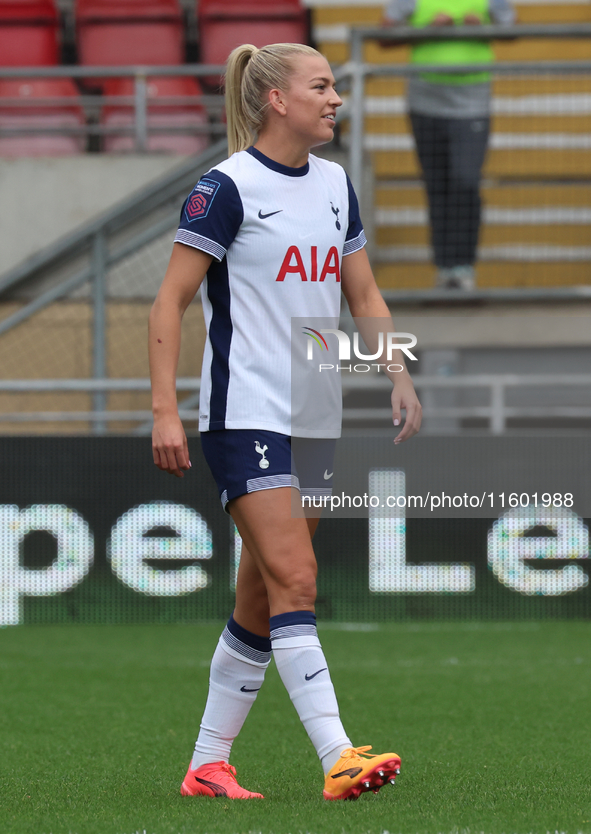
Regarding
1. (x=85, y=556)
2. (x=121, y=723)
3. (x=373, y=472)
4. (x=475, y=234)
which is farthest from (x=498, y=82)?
(x=121, y=723)

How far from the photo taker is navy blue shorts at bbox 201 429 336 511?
310cm

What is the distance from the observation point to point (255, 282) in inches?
125

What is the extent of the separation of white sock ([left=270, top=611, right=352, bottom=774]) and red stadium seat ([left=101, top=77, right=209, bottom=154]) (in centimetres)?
690

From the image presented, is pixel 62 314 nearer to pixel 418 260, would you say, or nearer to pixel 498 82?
pixel 418 260

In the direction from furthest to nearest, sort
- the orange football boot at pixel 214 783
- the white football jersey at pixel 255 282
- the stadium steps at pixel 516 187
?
1. the stadium steps at pixel 516 187
2. the orange football boot at pixel 214 783
3. the white football jersey at pixel 255 282

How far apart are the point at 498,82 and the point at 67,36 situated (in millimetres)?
4610

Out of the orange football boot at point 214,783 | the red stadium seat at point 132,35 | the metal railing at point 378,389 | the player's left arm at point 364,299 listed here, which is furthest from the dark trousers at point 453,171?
the orange football boot at point 214,783

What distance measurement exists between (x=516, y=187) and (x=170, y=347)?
19.4 feet

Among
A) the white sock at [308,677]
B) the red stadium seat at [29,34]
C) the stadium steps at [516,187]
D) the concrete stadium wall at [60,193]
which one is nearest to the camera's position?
the white sock at [308,677]

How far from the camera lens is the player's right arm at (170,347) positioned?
304 centimetres

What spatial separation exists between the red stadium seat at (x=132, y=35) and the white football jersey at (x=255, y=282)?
8.18m

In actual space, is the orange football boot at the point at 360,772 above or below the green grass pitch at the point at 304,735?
above

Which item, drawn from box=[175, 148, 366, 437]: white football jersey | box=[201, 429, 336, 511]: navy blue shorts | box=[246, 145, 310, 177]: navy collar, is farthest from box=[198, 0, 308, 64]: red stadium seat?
box=[201, 429, 336, 511]: navy blue shorts

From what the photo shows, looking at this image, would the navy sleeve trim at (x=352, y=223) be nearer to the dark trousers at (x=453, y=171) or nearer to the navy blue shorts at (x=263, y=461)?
the navy blue shorts at (x=263, y=461)
